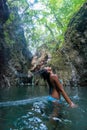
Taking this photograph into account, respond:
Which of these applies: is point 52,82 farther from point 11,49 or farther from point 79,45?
point 11,49

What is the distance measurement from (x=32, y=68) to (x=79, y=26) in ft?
27.1

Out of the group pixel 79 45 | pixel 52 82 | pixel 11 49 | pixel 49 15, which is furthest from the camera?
pixel 49 15

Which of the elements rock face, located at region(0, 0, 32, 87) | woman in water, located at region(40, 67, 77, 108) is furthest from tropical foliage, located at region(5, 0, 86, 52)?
woman in water, located at region(40, 67, 77, 108)

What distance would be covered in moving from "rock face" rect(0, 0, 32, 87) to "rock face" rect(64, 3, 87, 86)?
19.4 feet

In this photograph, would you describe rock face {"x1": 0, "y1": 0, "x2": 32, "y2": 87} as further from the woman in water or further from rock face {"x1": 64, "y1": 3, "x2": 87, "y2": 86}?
the woman in water

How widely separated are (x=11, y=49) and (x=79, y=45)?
840 centimetres

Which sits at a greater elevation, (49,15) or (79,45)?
(49,15)

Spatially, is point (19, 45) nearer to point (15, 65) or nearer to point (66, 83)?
point (15, 65)

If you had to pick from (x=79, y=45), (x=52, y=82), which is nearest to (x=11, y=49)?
(x=79, y=45)

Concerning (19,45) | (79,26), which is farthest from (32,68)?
(79,26)

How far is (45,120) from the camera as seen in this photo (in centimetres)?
559

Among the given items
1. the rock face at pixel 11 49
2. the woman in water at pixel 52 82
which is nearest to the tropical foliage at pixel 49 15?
the rock face at pixel 11 49

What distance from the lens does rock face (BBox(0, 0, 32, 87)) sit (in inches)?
839

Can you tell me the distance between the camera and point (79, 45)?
68.7 ft
